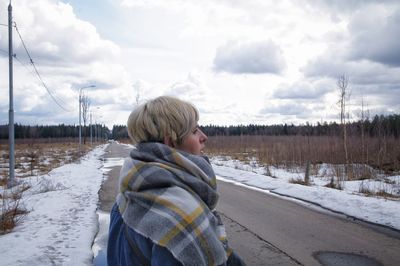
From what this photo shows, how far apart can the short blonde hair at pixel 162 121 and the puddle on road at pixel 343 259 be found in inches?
188

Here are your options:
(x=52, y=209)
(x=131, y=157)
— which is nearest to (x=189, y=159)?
(x=131, y=157)

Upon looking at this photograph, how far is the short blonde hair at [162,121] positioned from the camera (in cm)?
166

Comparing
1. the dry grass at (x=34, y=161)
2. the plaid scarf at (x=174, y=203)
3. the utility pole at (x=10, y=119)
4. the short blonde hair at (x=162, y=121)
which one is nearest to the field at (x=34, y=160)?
the dry grass at (x=34, y=161)

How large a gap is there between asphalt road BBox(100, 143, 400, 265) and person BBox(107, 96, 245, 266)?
14.7 feet

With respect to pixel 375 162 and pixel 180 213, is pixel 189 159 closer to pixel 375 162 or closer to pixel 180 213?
pixel 180 213

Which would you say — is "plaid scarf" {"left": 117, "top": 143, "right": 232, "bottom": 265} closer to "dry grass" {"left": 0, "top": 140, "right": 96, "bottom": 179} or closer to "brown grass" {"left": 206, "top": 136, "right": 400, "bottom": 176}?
"brown grass" {"left": 206, "top": 136, "right": 400, "bottom": 176}

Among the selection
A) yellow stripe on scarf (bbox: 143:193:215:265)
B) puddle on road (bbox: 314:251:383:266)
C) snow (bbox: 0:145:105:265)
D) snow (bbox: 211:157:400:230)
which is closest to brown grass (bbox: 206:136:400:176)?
snow (bbox: 211:157:400:230)

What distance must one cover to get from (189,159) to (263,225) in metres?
6.96

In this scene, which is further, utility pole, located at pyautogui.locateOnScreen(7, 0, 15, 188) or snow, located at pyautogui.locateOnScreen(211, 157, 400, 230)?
utility pole, located at pyautogui.locateOnScreen(7, 0, 15, 188)

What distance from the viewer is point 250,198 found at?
1191 centimetres

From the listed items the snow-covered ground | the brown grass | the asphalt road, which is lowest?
the asphalt road

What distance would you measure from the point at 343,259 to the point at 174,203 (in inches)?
206

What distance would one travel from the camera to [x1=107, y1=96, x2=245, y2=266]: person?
139cm

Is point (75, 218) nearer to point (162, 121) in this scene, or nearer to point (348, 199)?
point (348, 199)
